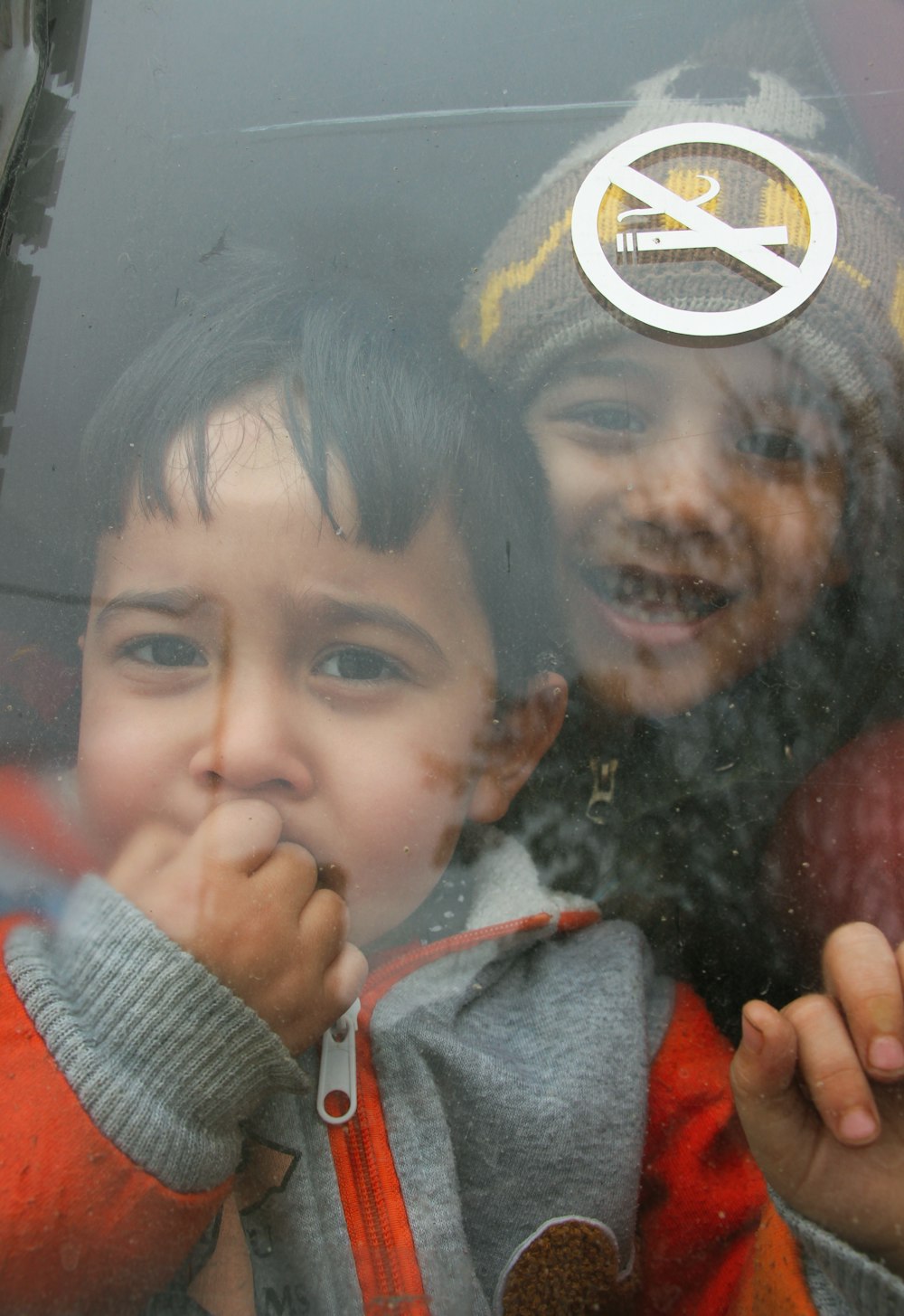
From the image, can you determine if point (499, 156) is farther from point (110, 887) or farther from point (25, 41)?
point (110, 887)

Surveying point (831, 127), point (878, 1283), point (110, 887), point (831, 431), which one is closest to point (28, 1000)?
point (110, 887)

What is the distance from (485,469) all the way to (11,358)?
342mm

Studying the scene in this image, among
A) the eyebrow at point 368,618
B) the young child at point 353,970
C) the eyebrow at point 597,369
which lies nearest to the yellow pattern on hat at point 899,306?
the eyebrow at point 597,369

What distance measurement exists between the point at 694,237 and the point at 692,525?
0.20 meters

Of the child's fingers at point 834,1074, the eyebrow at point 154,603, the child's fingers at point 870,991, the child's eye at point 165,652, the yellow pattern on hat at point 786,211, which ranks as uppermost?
the yellow pattern on hat at point 786,211

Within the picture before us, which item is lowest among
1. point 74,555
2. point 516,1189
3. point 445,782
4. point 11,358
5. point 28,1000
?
point 516,1189

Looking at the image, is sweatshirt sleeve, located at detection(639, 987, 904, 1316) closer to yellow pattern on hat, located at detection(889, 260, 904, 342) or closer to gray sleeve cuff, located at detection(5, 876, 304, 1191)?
gray sleeve cuff, located at detection(5, 876, 304, 1191)

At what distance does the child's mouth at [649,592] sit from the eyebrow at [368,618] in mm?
136

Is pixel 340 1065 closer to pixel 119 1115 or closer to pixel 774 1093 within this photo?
pixel 119 1115

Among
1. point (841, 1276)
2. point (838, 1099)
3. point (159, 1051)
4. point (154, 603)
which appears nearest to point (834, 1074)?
point (838, 1099)

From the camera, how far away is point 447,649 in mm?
704

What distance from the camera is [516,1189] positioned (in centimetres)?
70

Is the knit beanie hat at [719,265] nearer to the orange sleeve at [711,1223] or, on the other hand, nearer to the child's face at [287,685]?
the child's face at [287,685]

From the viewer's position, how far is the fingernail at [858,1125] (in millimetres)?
578
